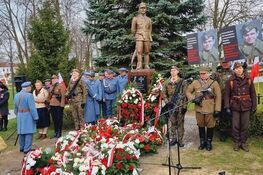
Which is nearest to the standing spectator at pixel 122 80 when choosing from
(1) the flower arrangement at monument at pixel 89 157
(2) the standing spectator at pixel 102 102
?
(2) the standing spectator at pixel 102 102

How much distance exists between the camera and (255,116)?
772 cm

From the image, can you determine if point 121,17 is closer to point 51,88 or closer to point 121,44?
point 121,44

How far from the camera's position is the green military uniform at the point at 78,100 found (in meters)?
8.80

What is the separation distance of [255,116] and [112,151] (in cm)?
397

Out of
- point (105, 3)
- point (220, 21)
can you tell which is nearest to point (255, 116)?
point (105, 3)

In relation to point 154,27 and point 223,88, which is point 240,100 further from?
point 154,27

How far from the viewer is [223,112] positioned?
783 cm

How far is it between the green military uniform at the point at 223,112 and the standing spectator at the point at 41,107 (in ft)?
15.0

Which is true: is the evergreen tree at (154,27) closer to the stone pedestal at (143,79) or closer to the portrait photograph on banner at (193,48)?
the portrait photograph on banner at (193,48)

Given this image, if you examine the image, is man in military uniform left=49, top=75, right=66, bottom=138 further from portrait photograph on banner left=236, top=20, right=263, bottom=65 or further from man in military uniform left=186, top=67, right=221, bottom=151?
portrait photograph on banner left=236, top=20, right=263, bottom=65

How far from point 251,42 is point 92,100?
620 centimetres

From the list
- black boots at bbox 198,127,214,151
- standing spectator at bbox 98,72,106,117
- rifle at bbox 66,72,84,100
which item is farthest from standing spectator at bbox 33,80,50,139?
black boots at bbox 198,127,214,151

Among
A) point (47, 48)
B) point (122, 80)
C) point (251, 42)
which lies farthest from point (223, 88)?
point (47, 48)

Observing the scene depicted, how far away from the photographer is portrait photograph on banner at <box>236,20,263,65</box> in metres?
11.3
